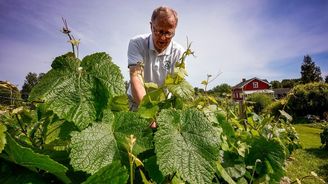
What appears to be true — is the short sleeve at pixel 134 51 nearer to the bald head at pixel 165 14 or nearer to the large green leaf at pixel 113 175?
the bald head at pixel 165 14

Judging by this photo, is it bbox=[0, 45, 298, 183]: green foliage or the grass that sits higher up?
bbox=[0, 45, 298, 183]: green foliage

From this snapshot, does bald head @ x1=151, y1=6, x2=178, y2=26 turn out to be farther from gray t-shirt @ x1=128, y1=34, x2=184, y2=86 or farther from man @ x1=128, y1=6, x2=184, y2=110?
gray t-shirt @ x1=128, y1=34, x2=184, y2=86

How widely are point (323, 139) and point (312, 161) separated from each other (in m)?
3.59

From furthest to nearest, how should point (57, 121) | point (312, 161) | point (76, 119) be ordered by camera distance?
point (312, 161) → point (57, 121) → point (76, 119)

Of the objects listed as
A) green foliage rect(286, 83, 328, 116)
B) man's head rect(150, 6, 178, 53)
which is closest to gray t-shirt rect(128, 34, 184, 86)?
man's head rect(150, 6, 178, 53)

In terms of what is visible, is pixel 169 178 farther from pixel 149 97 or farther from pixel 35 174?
pixel 35 174

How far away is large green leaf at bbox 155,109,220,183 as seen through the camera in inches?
39.3

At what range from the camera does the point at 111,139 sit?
1022mm

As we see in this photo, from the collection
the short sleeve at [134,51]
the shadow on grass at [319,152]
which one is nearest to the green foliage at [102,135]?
the short sleeve at [134,51]

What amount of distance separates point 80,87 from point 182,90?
46 cm

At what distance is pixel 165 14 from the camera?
2912 mm

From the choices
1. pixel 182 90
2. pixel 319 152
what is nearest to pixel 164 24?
pixel 182 90

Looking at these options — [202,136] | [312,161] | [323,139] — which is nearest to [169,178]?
[202,136]

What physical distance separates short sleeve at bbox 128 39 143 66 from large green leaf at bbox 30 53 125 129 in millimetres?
1944
